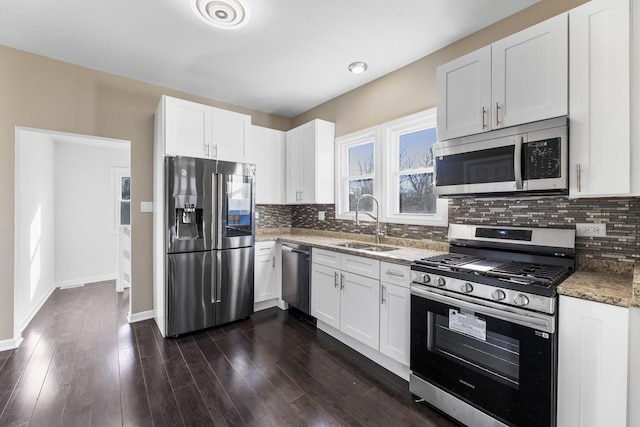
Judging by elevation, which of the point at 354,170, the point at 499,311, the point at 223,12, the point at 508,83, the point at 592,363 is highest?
the point at 223,12

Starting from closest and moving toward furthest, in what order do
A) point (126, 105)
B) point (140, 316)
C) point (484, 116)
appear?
point (484, 116) → point (126, 105) → point (140, 316)

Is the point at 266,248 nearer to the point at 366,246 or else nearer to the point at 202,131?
the point at 366,246

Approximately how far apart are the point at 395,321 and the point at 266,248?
1.89 metres

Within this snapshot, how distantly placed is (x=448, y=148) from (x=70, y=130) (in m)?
3.51

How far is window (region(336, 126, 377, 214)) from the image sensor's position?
3441mm

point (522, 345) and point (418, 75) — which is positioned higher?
point (418, 75)

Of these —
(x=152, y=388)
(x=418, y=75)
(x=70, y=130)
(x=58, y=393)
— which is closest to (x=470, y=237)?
(x=418, y=75)

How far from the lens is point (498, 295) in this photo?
1.59 m

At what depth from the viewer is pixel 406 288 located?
2.16m

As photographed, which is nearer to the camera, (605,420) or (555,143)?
(605,420)

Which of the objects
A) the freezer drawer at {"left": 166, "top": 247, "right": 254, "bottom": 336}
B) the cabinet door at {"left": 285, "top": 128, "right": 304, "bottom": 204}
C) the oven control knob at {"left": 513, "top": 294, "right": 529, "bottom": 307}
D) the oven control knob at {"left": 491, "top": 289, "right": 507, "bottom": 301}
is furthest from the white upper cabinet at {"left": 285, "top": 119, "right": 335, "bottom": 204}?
the oven control knob at {"left": 513, "top": 294, "right": 529, "bottom": 307}

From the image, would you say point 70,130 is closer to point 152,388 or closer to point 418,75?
point 152,388

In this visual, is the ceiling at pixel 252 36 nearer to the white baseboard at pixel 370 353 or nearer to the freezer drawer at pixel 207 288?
the freezer drawer at pixel 207 288

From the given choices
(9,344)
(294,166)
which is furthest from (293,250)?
(9,344)
